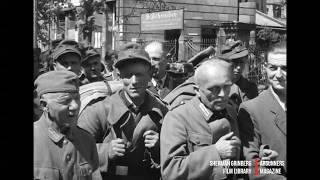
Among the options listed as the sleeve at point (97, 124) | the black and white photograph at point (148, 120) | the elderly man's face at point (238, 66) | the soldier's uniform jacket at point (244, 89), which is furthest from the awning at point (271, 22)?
the sleeve at point (97, 124)

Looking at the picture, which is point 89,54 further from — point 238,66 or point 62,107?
point 62,107

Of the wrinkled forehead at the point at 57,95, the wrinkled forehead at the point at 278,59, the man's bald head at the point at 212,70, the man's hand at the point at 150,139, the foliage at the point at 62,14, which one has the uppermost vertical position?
the foliage at the point at 62,14

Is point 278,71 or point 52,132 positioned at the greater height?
point 278,71

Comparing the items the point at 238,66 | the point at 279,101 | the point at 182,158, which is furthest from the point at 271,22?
the point at 182,158

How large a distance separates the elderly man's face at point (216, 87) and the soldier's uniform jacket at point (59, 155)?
805 mm

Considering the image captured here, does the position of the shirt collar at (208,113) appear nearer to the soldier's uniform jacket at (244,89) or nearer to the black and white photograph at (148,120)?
the black and white photograph at (148,120)

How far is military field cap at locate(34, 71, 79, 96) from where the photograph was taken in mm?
2605

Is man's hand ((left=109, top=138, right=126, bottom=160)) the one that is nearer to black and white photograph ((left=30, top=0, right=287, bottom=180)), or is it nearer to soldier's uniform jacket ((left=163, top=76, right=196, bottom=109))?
black and white photograph ((left=30, top=0, right=287, bottom=180))

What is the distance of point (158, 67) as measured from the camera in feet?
14.7

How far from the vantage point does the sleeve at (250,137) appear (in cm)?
295

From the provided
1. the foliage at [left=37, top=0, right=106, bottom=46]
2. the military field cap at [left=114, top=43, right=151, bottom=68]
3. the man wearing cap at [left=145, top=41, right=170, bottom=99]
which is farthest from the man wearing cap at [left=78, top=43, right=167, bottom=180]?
the man wearing cap at [left=145, top=41, right=170, bottom=99]

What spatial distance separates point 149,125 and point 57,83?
784 millimetres
